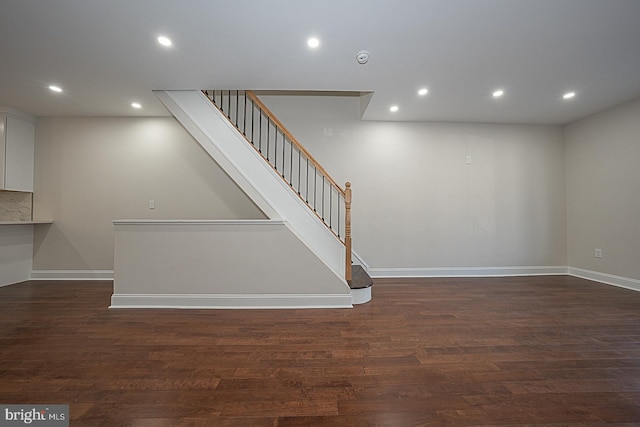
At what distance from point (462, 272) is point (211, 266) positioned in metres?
3.99

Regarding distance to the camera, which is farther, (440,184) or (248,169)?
(440,184)

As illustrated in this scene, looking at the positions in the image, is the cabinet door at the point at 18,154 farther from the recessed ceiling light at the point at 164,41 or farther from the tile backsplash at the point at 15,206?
the recessed ceiling light at the point at 164,41

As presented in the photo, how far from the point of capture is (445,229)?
434 cm

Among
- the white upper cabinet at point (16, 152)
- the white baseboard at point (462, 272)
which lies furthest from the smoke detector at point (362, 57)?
the white upper cabinet at point (16, 152)

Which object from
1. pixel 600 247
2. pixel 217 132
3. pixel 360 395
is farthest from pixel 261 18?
pixel 600 247

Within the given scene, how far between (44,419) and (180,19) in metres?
2.79

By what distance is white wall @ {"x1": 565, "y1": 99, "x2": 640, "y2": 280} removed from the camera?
11.7 ft

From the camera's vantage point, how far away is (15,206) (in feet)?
13.1

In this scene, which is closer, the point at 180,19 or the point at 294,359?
the point at 294,359

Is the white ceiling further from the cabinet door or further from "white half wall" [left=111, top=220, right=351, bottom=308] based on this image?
"white half wall" [left=111, top=220, right=351, bottom=308]

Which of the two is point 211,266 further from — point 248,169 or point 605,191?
point 605,191

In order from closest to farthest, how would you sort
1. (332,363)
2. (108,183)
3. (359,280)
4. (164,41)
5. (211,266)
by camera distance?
(332,363) → (164,41) → (211,266) → (359,280) → (108,183)

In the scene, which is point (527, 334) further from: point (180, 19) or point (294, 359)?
point (180, 19)

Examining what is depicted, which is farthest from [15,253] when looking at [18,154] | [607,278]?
[607,278]
